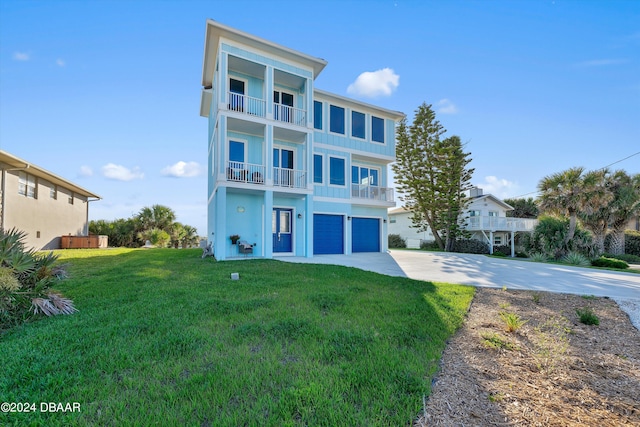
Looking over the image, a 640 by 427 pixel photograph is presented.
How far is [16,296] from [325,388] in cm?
477

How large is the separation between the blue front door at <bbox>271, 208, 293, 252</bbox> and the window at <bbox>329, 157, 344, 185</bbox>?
310 centimetres

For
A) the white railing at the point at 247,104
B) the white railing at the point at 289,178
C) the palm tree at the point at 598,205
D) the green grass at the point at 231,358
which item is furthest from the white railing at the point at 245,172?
the palm tree at the point at 598,205

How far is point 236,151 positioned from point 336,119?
5.92 m

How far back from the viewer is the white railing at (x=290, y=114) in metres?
13.0

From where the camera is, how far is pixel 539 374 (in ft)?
9.30

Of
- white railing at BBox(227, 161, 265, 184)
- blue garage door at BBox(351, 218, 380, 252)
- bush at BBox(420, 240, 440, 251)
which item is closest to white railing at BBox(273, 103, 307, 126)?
white railing at BBox(227, 161, 265, 184)

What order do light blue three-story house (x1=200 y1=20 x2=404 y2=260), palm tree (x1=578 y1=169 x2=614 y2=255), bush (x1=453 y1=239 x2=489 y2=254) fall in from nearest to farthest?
light blue three-story house (x1=200 y1=20 x2=404 y2=260)
palm tree (x1=578 y1=169 x2=614 y2=255)
bush (x1=453 y1=239 x2=489 y2=254)

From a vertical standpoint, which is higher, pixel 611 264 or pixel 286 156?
pixel 286 156

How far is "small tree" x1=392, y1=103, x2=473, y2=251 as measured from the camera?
20.8m

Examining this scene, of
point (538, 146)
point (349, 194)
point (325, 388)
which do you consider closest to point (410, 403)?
point (325, 388)

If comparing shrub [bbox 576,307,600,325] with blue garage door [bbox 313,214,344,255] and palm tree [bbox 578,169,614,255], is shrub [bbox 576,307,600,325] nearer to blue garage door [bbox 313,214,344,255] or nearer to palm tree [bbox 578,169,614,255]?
blue garage door [bbox 313,214,344,255]

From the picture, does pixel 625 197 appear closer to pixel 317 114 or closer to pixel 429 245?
pixel 429 245

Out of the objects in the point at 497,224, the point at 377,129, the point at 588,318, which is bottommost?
the point at 588,318

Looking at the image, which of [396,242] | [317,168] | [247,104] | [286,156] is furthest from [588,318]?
[396,242]
